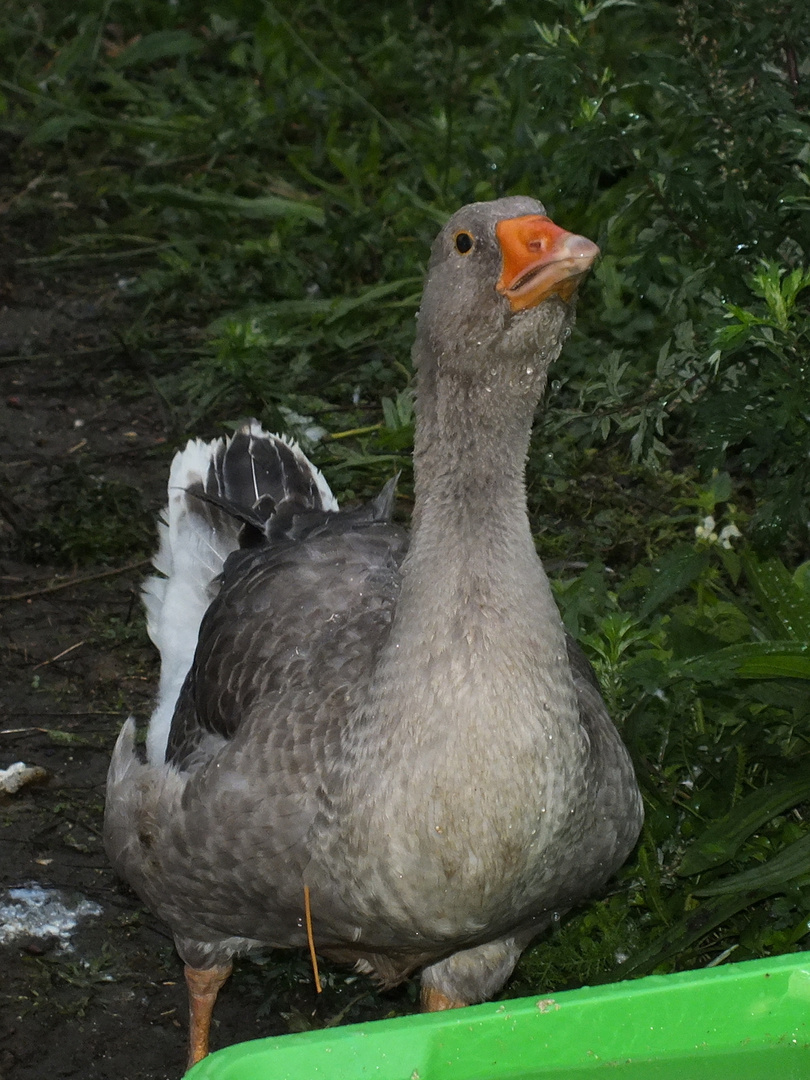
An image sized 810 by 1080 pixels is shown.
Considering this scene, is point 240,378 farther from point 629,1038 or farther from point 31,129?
point 629,1038

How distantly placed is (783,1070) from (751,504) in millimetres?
2835

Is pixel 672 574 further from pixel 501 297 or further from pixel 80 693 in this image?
pixel 80 693

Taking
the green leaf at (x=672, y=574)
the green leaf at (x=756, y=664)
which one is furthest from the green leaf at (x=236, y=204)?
the green leaf at (x=756, y=664)

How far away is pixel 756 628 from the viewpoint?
4.08 m

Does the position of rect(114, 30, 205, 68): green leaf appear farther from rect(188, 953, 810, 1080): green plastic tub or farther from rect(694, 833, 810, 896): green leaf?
rect(188, 953, 810, 1080): green plastic tub

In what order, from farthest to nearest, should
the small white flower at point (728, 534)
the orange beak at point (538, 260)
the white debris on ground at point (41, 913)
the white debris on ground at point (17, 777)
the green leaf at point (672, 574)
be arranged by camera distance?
the small white flower at point (728, 534) → the white debris on ground at point (17, 777) → the green leaf at point (672, 574) → the white debris on ground at point (41, 913) → the orange beak at point (538, 260)

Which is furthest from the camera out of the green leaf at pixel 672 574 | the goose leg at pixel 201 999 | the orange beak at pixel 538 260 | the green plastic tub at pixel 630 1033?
the green leaf at pixel 672 574

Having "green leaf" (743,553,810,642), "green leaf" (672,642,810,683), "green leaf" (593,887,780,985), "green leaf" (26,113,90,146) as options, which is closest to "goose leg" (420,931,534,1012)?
"green leaf" (593,887,780,985)

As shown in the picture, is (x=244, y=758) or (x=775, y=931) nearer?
(x=244, y=758)

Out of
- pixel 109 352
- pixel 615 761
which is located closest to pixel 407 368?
pixel 109 352

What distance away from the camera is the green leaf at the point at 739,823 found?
3.47m

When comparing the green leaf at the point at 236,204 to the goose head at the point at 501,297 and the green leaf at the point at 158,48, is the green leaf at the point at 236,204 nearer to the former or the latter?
the green leaf at the point at 158,48

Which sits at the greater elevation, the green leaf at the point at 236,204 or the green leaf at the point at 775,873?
the green leaf at the point at 236,204

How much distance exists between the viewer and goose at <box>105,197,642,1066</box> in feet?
8.79
